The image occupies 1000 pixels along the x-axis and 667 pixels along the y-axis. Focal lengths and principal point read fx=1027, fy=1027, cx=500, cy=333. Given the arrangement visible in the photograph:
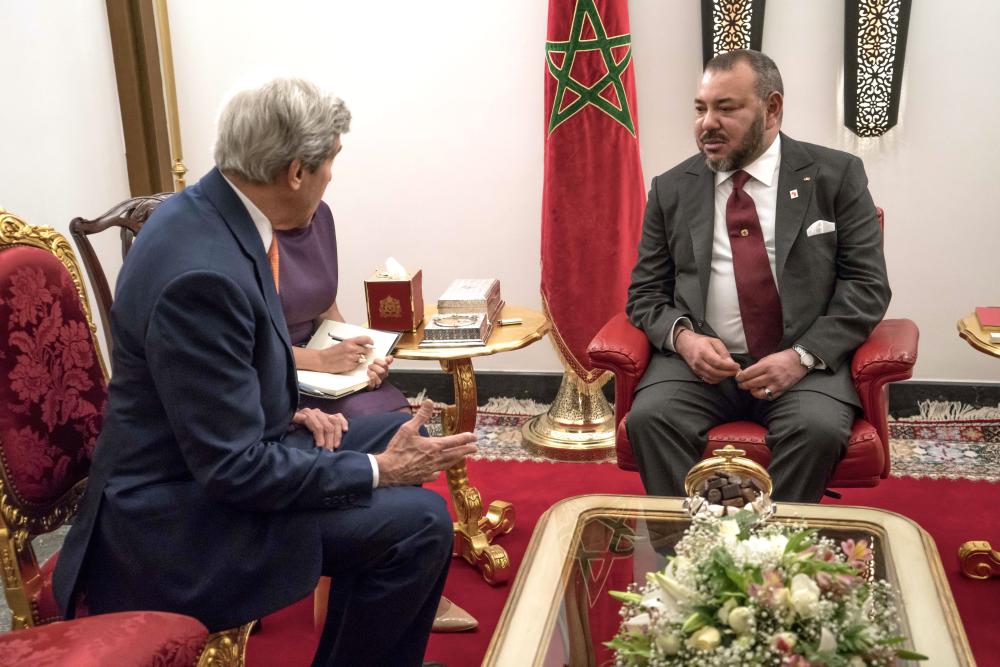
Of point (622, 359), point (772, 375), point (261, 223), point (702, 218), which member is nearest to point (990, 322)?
point (772, 375)

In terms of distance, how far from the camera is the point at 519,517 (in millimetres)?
3395

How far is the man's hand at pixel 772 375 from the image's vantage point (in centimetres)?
286

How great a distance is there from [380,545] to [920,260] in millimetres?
2730

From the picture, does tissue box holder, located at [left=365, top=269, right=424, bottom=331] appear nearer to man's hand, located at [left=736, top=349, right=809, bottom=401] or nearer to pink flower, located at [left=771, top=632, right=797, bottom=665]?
man's hand, located at [left=736, top=349, right=809, bottom=401]

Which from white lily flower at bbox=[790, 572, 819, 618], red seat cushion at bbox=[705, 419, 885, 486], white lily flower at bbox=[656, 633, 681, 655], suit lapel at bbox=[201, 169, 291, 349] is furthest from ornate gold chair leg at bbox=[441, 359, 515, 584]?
white lily flower at bbox=[790, 572, 819, 618]

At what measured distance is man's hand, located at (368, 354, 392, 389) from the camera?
2736 millimetres

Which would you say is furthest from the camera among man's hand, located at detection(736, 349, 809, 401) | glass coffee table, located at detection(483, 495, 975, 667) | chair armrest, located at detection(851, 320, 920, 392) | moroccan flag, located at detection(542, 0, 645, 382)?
moroccan flag, located at detection(542, 0, 645, 382)

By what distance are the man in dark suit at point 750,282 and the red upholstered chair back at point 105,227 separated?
1.50 m

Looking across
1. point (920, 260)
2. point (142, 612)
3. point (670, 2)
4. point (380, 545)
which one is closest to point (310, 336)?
Answer: point (380, 545)

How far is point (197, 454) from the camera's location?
1877 mm

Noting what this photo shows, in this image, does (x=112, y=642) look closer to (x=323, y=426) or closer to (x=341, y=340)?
(x=323, y=426)

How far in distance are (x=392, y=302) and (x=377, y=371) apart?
33cm

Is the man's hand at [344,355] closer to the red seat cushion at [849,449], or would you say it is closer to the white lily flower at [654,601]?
the red seat cushion at [849,449]

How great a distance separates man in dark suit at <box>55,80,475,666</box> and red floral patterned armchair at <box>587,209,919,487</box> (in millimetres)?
1035
